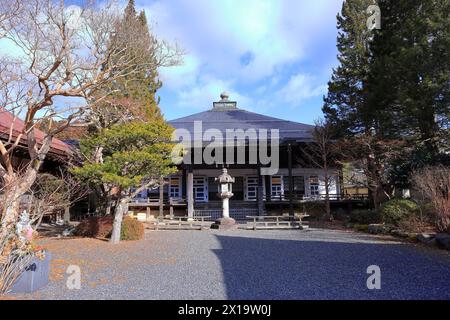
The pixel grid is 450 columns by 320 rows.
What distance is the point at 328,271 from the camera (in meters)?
6.47

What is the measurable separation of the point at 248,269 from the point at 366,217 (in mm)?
9675

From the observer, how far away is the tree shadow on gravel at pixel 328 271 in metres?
5.09

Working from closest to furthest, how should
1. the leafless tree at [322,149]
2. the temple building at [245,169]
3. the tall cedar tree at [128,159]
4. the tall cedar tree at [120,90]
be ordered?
the tall cedar tree at [128,159] < the tall cedar tree at [120,90] < the leafless tree at [322,149] < the temple building at [245,169]

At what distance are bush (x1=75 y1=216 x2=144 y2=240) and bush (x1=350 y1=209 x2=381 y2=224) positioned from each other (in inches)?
398

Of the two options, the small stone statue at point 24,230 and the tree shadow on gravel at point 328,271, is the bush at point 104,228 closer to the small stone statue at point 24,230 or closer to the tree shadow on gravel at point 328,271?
the tree shadow on gravel at point 328,271

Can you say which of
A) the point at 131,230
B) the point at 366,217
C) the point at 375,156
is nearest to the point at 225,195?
the point at 131,230

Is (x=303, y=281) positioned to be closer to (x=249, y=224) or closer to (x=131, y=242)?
(x=131, y=242)

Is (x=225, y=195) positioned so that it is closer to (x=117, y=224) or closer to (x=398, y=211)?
(x=117, y=224)

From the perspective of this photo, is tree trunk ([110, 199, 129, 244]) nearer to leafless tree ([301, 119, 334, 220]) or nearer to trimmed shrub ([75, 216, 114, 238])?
trimmed shrub ([75, 216, 114, 238])

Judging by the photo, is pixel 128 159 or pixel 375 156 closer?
pixel 128 159

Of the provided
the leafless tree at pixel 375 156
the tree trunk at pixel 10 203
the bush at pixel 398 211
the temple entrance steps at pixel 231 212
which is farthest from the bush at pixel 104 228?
the leafless tree at pixel 375 156

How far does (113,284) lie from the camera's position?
19.0 feet

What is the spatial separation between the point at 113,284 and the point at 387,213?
10700mm

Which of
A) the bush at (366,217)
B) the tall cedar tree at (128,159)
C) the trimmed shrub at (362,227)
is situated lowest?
the trimmed shrub at (362,227)
